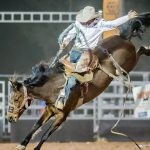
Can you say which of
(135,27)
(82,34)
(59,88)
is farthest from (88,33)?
(135,27)

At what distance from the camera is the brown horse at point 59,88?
10580 millimetres

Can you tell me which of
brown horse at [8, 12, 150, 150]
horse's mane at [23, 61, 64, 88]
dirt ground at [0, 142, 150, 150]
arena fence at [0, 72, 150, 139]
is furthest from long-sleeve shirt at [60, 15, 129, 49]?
arena fence at [0, 72, 150, 139]

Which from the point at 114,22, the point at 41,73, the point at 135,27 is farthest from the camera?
the point at 135,27

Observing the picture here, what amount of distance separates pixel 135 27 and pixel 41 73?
1866 millimetres

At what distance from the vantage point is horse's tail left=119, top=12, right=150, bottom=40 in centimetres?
1131

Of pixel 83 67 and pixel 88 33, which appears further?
pixel 83 67

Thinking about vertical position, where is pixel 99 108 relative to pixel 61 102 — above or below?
below

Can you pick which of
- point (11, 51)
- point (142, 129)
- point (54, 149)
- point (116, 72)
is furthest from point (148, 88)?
point (11, 51)

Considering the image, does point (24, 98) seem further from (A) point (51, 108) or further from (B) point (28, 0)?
(B) point (28, 0)

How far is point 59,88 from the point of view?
10766mm

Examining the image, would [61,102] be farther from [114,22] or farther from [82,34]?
[114,22]

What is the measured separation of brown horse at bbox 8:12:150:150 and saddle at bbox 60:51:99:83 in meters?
0.15

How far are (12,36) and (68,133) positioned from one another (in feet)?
20.7

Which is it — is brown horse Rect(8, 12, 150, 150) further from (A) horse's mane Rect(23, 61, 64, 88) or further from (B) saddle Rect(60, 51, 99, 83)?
(B) saddle Rect(60, 51, 99, 83)
